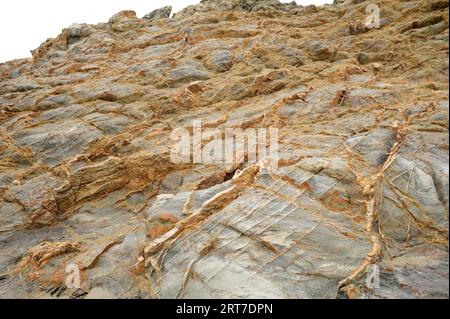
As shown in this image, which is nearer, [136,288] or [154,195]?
[136,288]

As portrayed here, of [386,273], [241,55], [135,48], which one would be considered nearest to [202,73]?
[241,55]

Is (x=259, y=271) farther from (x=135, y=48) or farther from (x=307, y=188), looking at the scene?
(x=135, y=48)

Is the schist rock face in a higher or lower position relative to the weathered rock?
lower

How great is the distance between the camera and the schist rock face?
10.9 metres

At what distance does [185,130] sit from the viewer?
21.1m

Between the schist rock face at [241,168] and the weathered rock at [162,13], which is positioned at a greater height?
Result: the weathered rock at [162,13]

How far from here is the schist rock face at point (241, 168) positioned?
10922 mm

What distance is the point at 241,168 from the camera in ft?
52.7

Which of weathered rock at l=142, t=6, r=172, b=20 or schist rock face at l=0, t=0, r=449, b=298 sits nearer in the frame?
schist rock face at l=0, t=0, r=449, b=298

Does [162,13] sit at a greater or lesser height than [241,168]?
greater

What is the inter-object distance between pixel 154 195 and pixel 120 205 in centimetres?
177

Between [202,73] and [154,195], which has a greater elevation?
[202,73]

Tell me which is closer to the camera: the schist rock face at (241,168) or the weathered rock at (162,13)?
the schist rock face at (241,168)

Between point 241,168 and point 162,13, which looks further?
point 162,13
